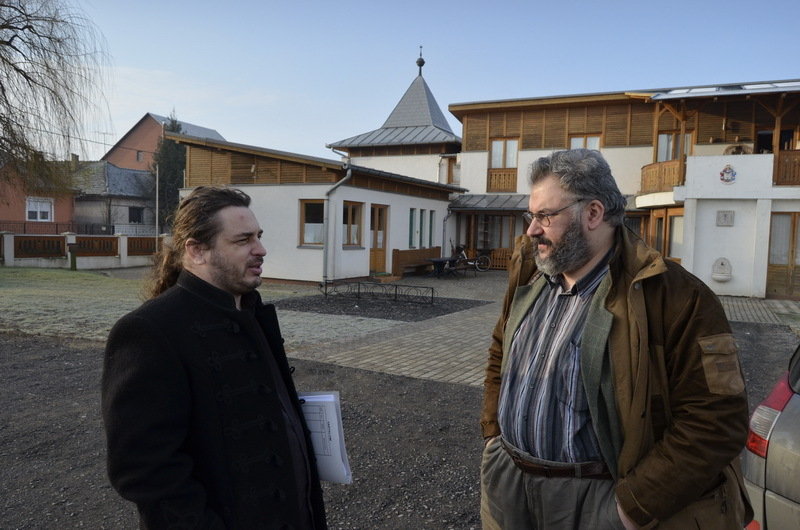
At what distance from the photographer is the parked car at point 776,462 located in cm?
253

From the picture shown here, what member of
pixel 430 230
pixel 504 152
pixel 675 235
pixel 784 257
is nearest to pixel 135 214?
pixel 430 230

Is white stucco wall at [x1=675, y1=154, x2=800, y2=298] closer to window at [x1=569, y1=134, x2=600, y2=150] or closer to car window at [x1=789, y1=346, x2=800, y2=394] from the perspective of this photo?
window at [x1=569, y1=134, x2=600, y2=150]

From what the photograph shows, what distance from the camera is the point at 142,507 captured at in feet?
5.34

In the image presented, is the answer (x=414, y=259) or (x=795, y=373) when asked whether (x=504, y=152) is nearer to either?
(x=414, y=259)

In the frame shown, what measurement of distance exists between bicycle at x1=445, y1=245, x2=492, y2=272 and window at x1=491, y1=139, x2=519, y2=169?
3.98 metres

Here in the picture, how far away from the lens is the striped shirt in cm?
198

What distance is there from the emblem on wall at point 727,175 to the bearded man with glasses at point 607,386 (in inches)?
653

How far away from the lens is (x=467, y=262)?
24.4 metres

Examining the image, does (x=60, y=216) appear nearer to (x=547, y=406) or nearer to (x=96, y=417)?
(x=96, y=417)

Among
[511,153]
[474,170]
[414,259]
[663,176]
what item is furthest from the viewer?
[474,170]

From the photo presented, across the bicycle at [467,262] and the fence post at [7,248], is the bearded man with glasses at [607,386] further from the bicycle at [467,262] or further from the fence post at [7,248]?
the fence post at [7,248]

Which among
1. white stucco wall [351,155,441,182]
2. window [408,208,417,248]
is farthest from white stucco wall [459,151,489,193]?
window [408,208,417,248]

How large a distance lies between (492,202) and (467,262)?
2.93 meters

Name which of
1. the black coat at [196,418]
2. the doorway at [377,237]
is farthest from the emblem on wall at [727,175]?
the black coat at [196,418]
